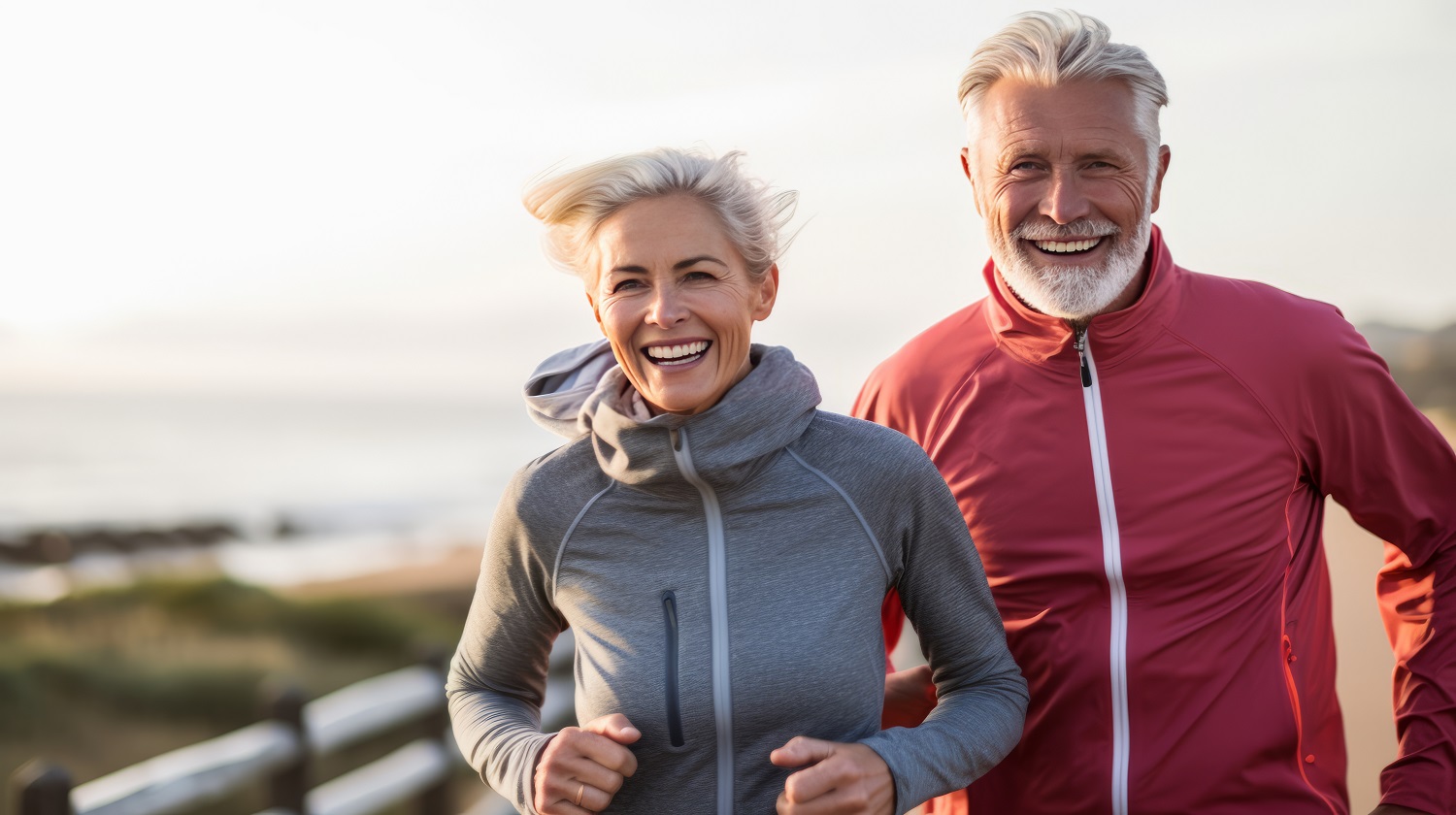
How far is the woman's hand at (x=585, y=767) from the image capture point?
1.82 m

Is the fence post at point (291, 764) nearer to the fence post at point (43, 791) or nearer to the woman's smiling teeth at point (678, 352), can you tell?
the fence post at point (43, 791)

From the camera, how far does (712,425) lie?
75.6 inches

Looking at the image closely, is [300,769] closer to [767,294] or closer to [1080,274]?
[767,294]

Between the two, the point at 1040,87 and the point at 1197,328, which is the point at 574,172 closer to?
the point at 1040,87

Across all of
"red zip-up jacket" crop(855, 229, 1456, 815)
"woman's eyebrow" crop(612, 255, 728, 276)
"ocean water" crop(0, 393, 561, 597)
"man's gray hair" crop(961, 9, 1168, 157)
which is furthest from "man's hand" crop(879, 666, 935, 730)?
"ocean water" crop(0, 393, 561, 597)

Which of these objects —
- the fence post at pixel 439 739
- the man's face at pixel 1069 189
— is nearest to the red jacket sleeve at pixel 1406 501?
the man's face at pixel 1069 189

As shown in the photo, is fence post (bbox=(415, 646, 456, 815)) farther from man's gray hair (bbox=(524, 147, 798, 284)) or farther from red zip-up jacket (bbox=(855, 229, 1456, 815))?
man's gray hair (bbox=(524, 147, 798, 284))

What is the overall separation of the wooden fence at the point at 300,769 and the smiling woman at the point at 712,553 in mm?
2251

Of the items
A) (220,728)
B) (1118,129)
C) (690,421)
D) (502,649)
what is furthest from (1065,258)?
(220,728)

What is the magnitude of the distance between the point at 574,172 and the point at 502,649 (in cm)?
74

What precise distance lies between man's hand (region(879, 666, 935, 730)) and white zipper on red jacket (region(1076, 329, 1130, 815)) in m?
0.32

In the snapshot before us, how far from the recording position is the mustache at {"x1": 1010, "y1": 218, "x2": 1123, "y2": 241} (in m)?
2.29

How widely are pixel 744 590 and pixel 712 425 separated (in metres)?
0.24

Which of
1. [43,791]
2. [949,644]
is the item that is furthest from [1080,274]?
[43,791]
